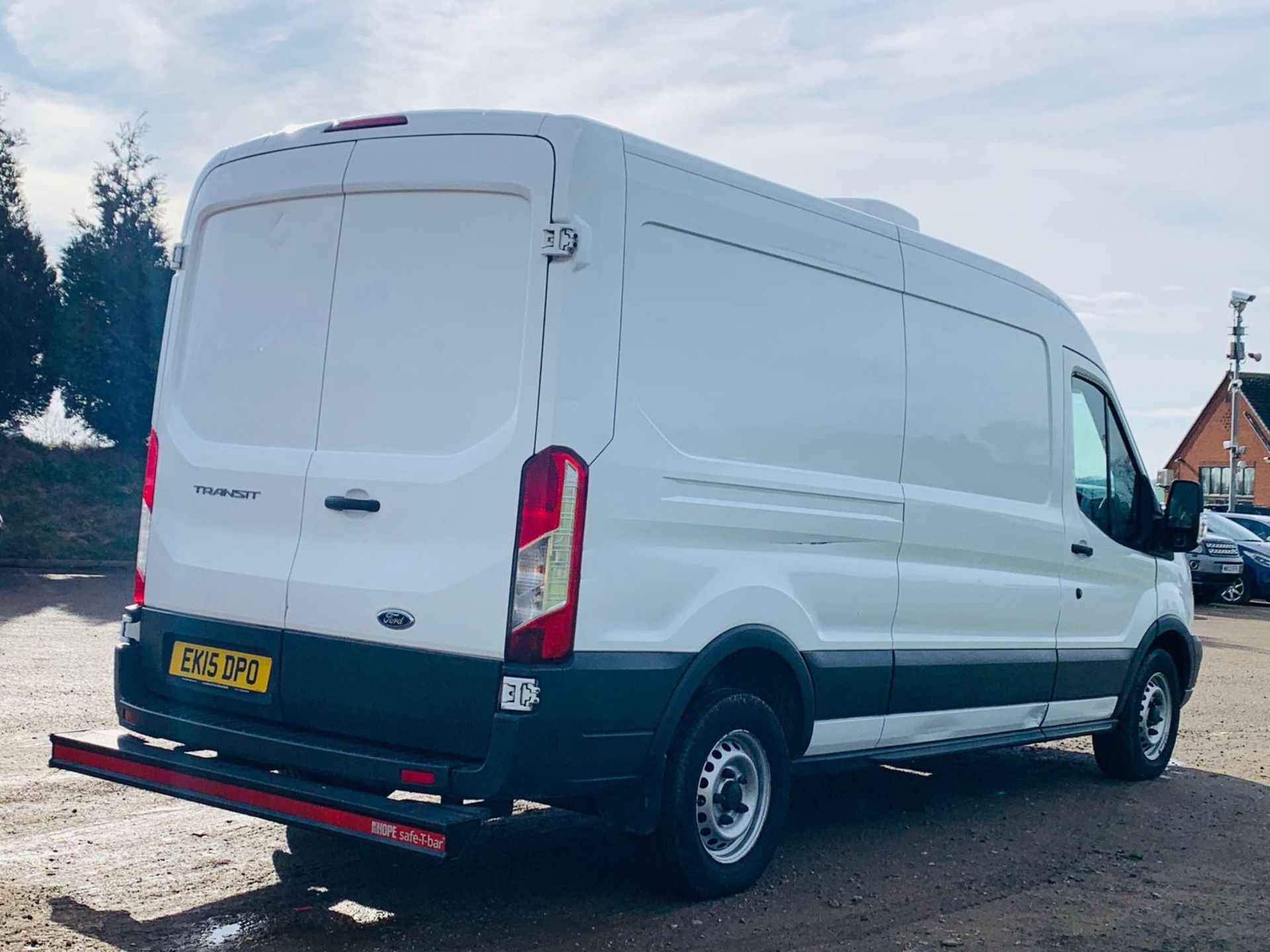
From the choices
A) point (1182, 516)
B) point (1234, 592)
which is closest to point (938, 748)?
point (1182, 516)

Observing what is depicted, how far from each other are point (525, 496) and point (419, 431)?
517 millimetres

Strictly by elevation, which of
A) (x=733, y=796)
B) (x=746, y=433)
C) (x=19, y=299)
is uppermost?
(x=19, y=299)

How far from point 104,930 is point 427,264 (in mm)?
2415

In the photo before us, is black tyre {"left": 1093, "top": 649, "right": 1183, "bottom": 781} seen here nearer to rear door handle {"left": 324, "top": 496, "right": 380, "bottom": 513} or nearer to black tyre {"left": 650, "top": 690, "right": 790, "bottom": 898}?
black tyre {"left": 650, "top": 690, "right": 790, "bottom": 898}

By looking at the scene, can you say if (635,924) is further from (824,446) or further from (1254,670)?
(1254,670)

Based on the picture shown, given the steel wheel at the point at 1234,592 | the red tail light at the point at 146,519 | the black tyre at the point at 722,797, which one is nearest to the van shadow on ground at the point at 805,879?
the black tyre at the point at 722,797

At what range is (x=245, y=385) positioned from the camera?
523cm

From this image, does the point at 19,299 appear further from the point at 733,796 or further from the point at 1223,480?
the point at 1223,480

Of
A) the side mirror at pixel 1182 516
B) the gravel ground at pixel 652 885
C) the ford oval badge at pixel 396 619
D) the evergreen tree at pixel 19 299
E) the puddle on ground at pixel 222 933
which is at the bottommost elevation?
the puddle on ground at pixel 222 933

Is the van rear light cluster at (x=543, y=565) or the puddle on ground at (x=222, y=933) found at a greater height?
the van rear light cluster at (x=543, y=565)

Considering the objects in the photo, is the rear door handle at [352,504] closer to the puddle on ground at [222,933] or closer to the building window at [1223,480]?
the puddle on ground at [222,933]

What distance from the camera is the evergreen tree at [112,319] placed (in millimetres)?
26438

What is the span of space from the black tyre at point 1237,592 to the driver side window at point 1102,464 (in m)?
17.9

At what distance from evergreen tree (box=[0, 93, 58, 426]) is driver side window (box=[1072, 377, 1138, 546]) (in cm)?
2254
